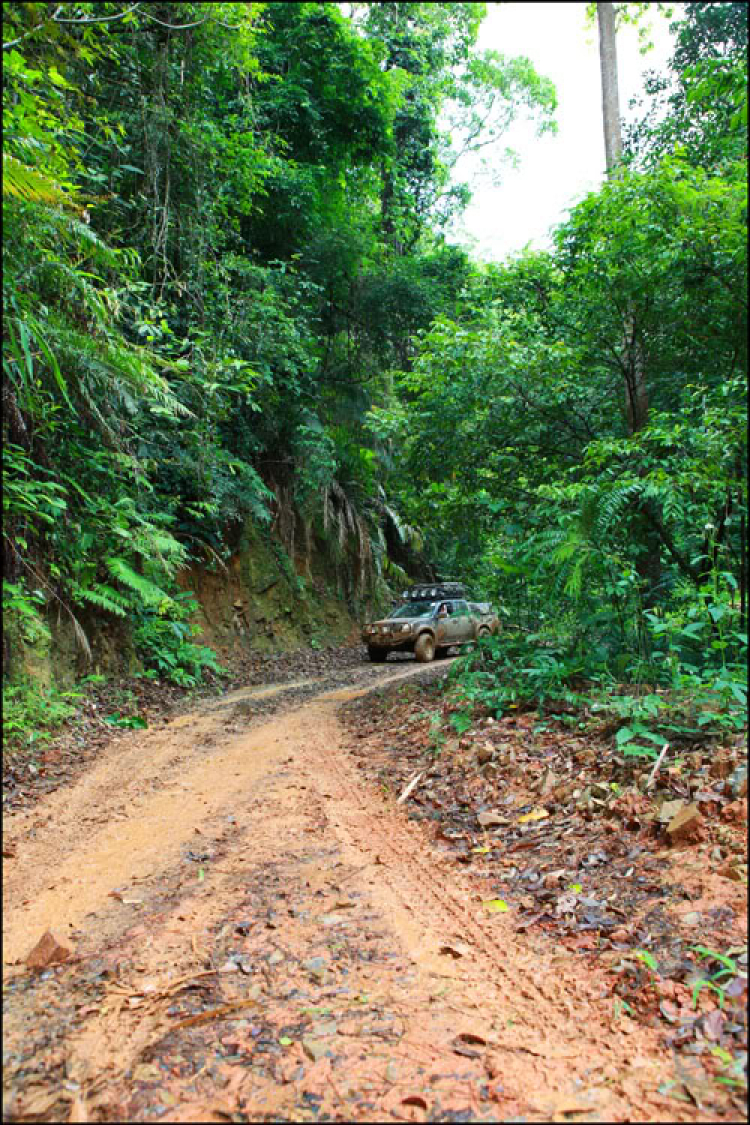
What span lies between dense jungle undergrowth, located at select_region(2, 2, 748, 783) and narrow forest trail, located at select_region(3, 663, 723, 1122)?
1652 millimetres

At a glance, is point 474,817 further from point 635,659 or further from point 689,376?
point 689,376

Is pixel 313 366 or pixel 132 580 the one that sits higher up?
pixel 313 366

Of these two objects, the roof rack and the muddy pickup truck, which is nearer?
the muddy pickup truck

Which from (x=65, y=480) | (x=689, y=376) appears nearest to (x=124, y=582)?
(x=65, y=480)

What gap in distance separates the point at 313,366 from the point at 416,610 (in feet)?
19.6

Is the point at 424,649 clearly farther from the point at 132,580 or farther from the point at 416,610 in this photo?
the point at 132,580

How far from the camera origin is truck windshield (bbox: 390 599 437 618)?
15.2 meters

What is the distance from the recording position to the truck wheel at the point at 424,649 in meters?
14.7

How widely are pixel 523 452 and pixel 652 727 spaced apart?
3.92 meters

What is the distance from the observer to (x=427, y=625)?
14.9 meters

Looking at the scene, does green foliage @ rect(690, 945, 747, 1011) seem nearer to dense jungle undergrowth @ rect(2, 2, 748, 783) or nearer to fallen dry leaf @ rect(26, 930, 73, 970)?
dense jungle undergrowth @ rect(2, 2, 748, 783)

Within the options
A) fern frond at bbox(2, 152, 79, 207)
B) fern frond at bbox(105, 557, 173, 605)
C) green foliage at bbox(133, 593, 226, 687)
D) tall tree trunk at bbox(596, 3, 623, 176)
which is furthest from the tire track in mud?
tall tree trunk at bbox(596, 3, 623, 176)

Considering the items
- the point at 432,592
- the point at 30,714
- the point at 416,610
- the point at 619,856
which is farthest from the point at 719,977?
the point at 432,592

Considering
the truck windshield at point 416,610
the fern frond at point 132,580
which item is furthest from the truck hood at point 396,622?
the fern frond at point 132,580
